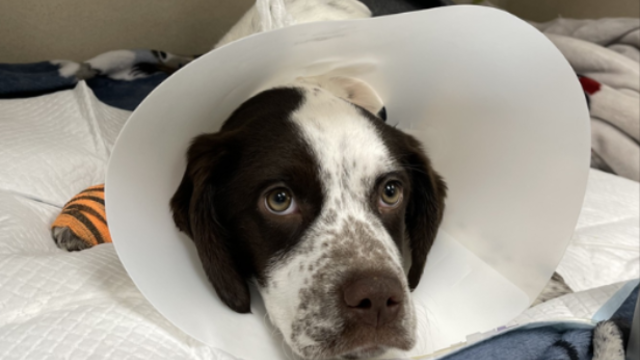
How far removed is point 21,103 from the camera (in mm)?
2010

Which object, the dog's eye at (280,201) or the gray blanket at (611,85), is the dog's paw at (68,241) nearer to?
the dog's eye at (280,201)

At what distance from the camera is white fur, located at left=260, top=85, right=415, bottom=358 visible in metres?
0.98

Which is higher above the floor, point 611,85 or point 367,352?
point 367,352

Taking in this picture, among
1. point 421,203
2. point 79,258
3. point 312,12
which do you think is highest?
point 312,12

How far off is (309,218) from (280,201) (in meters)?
0.07

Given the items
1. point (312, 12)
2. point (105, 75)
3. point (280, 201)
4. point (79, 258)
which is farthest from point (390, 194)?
point (105, 75)

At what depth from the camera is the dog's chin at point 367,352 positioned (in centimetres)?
95

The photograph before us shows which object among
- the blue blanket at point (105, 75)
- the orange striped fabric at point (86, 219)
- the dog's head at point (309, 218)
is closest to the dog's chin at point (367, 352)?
the dog's head at point (309, 218)

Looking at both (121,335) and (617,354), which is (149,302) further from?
(617,354)

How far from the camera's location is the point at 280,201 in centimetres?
110

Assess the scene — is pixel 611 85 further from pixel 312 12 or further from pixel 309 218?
pixel 309 218

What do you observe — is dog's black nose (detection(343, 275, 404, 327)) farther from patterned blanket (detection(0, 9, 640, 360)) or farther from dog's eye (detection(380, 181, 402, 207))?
patterned blanket (detection(0, 9, 640, 360))

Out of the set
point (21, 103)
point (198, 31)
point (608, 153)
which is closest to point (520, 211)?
point (608, 153)

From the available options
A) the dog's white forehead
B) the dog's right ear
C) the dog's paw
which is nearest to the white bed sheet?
the dog's paw
